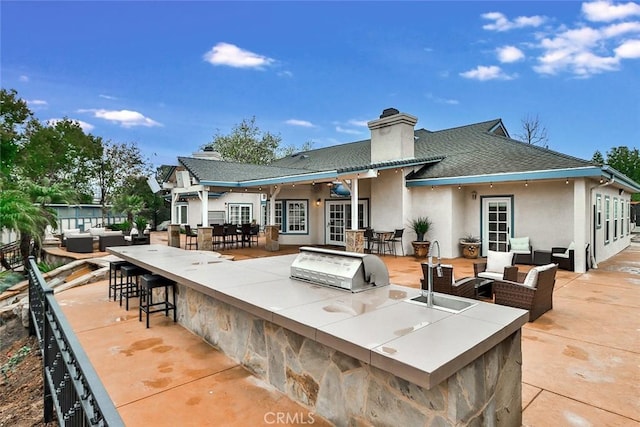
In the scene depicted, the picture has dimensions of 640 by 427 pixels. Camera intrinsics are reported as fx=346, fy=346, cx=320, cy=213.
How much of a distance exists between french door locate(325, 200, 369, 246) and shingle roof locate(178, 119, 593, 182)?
5.84ft

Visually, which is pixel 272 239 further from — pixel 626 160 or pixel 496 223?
pixel 626 160

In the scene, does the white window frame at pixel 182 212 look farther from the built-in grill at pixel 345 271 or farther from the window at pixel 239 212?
the built-in grill at pixel 345 271

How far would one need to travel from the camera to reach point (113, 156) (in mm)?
27562

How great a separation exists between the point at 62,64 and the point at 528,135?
31412mm

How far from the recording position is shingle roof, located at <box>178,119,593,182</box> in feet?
33.0

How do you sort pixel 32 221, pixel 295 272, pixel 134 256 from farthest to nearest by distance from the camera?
pixel 32 221 → pixel 134 256 → pixel 295 272

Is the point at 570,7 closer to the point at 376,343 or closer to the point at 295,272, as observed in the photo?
the point at 295,272

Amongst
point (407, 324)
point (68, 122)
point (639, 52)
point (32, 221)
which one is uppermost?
point (639, 52)

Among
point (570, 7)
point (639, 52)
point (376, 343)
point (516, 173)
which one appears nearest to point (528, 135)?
point (639, 52)

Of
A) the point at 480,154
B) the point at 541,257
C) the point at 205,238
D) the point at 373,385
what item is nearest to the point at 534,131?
the point at 480,154

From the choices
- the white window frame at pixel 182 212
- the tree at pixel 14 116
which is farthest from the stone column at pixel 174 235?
the tree at pixel 14 116

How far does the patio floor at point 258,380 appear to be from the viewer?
106 inches

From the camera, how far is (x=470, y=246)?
35.7ft

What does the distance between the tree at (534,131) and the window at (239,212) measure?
21.2 meters
